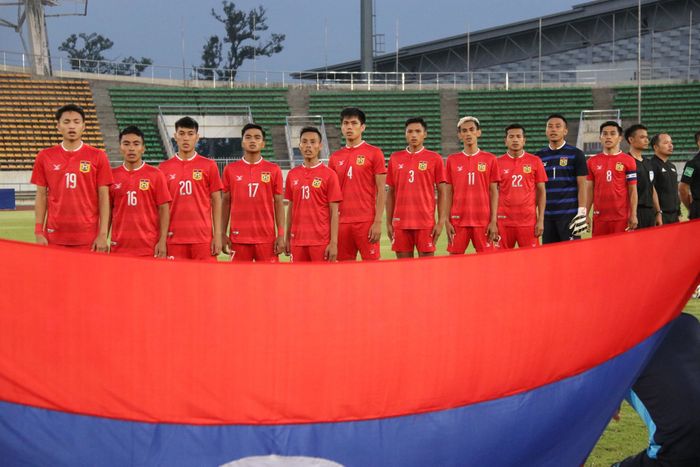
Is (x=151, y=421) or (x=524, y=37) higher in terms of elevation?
(x=524, y=37)

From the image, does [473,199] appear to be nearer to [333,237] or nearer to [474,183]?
[474,183]

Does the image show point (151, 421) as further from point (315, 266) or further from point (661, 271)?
point (661, 271)

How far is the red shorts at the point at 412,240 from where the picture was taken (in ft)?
28.5

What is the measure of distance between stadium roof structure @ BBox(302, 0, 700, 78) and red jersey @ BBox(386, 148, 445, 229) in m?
36.2

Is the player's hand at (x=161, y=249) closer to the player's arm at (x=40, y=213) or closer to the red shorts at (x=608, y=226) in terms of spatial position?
the player's arm at (x=40, y=213)

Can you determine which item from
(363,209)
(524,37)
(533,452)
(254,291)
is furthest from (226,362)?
(524,37)

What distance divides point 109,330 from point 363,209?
6.04 metres

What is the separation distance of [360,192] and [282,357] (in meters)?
6.04

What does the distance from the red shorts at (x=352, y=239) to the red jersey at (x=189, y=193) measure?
1.40 meters

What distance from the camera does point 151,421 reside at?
2.35m

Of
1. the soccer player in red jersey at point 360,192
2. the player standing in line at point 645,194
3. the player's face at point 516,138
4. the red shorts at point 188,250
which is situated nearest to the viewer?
the red shorts at point 188,250

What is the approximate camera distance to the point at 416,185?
28.3 feet

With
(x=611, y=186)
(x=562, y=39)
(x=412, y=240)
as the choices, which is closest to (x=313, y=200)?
(x=412, y=240)

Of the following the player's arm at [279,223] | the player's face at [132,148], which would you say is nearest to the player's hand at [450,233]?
the player's arm at [279,223]
